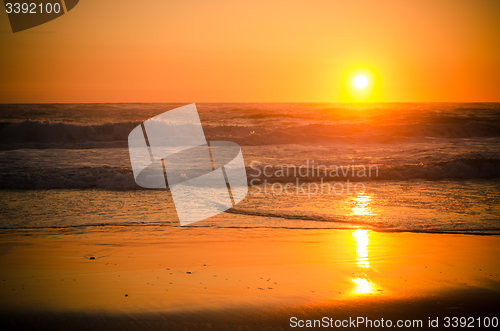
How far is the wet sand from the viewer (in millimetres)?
2738

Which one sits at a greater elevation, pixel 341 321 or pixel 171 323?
pixel 171 323

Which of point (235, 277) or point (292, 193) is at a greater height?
point (235, 277)

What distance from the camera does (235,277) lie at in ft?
11.3

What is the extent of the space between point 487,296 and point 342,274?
1.23 m

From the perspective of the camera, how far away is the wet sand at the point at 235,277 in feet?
8.98

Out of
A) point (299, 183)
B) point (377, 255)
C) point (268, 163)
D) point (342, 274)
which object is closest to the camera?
point (342, 274)

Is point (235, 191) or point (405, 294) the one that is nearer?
point (405, 294)

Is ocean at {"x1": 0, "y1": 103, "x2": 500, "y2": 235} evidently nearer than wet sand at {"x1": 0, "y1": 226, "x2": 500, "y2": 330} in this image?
No

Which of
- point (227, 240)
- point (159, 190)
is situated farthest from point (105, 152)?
point (227, 240)

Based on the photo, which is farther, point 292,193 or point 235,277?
point 292,193

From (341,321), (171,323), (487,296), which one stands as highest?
(171,323)

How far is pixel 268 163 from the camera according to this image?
1188cm

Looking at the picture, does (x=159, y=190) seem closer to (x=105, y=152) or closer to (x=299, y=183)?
(x=299, y=183)

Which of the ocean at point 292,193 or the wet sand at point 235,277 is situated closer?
the wet sand at point 235,277
